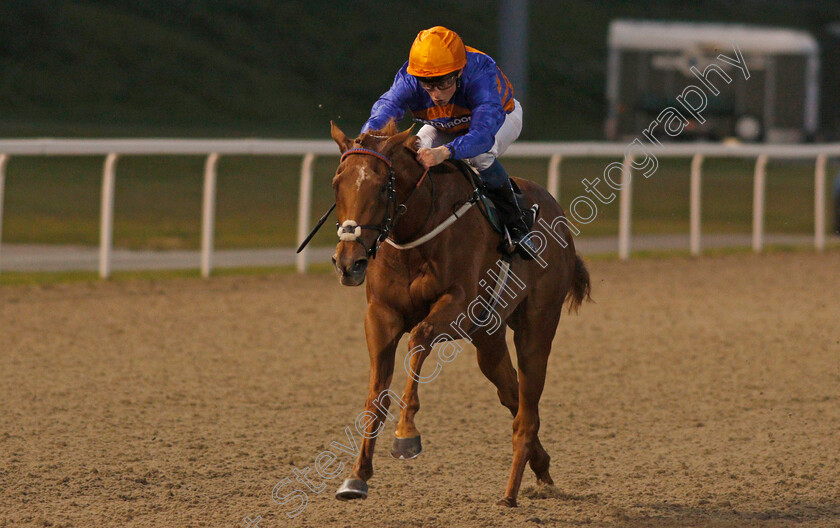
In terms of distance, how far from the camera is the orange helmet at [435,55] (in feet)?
14.0

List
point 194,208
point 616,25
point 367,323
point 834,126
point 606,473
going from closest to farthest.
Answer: point 367,323
point 606,473
point 194,208
point 616,25
point 834,126

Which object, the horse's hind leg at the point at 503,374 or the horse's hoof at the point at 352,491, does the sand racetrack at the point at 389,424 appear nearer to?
the horse's hind leg at the point at 503,374

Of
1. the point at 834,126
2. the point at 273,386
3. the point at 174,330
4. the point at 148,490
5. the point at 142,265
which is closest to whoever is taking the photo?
the point at 148,490

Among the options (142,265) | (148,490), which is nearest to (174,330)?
(142,265)

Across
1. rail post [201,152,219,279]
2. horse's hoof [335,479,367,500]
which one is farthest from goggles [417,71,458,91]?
rail post [201,152,219,279]

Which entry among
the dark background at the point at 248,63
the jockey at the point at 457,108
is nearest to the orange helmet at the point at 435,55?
the jockey at the point at 457,108

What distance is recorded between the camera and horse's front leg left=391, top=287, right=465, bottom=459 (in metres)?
4.03

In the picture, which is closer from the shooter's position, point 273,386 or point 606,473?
point 606,473

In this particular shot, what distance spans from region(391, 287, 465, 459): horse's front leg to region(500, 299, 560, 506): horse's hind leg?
0.44m

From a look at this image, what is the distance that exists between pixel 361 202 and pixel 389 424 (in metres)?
2.44

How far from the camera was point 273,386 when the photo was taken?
22.2ft

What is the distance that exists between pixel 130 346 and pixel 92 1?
99.8 feet

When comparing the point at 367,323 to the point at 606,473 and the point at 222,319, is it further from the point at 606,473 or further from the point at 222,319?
the point at 222,319

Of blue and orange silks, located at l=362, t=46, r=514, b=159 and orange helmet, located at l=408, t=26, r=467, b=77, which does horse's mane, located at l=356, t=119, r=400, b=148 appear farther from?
orange helmet, located at l=408, t=26, r=467, b=77
